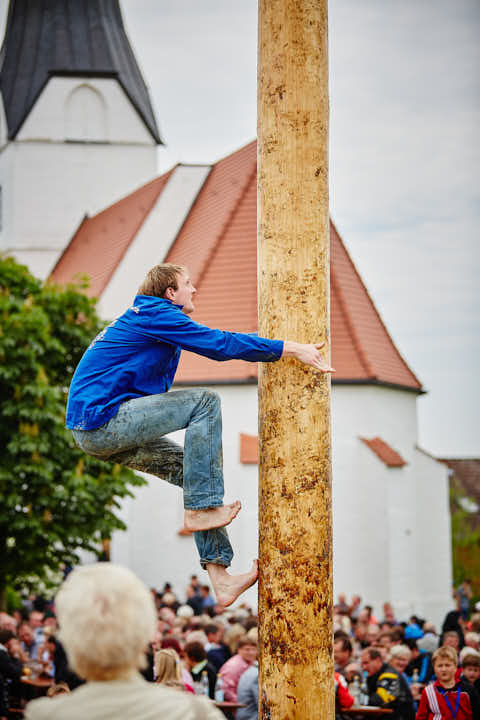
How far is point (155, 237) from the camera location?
36.7 meters

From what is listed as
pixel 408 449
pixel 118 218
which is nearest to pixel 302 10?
pixel 408 449

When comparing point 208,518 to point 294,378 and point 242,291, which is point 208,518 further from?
point 242,291

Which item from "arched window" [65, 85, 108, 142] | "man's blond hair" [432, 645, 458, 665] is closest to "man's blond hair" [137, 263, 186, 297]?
"man's blond hair" [432, 645, 458, 665]

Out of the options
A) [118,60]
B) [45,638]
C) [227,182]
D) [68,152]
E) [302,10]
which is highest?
[118,60]

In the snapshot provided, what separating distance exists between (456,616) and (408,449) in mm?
19479

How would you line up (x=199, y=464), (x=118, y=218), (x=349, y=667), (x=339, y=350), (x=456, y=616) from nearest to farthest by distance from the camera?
(x=199, y=464)
(x=349, y=667)
(x=456, y=616)
(x=339, y=350)
(x=118, y=218)

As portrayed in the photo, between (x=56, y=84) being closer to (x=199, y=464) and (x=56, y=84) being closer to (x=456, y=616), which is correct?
(x=456, y=616)

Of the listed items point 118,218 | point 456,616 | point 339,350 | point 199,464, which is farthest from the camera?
point 118,218

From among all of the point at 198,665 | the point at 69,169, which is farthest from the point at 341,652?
the point at 69,169

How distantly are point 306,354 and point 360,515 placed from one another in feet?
88.8

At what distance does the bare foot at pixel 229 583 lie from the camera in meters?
4.67

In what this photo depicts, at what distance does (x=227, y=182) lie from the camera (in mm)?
36562

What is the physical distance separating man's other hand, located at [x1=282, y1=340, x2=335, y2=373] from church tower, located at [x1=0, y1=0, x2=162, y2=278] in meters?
40.2

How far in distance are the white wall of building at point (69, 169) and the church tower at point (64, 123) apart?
0.04 m
